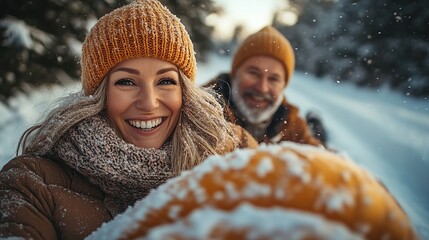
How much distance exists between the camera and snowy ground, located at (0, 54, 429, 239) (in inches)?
150

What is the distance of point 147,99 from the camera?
147 cm

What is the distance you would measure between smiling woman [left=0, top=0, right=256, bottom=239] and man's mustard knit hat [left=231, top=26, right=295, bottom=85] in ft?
6.05

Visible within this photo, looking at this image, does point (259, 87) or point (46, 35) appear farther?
point (46, 35)

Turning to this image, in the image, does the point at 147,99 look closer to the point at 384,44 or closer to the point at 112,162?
the point at 112,162

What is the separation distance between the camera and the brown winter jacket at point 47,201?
1099mm

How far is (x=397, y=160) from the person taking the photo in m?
5.81

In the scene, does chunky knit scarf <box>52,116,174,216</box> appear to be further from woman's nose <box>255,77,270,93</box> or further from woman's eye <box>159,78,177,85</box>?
woman's nose <box>255,77,270,93</box>

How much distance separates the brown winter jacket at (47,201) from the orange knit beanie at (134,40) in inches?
17.5

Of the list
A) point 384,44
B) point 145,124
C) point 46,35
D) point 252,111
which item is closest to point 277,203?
point 145,124

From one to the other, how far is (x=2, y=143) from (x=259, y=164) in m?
4.89

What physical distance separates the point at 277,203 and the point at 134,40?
1.13 m

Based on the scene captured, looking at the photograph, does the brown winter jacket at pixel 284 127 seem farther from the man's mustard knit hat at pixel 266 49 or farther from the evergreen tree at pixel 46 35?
the evergreen tree at pixel 46 35

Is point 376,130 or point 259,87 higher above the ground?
point 376,130

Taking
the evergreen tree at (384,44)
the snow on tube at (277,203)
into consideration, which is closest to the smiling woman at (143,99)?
the snow on tube at (277,203)
